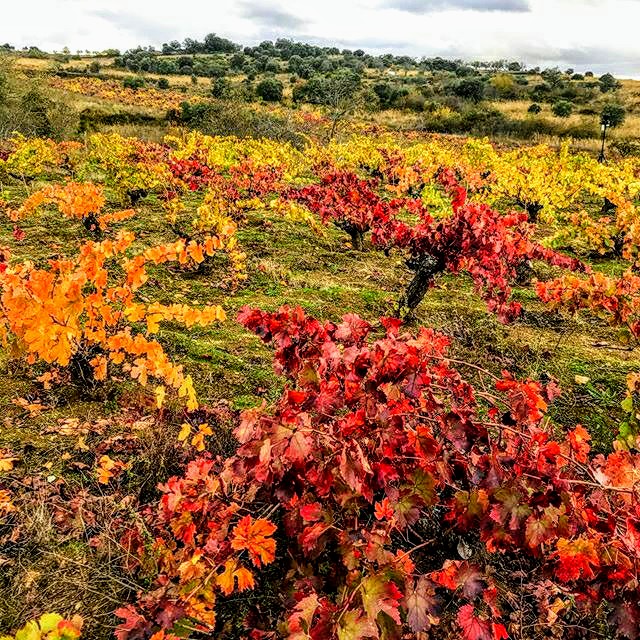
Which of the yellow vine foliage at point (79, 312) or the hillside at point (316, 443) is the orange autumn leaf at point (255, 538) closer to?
the hillside at point (316, 443)

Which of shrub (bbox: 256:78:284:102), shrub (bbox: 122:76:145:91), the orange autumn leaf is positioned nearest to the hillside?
the orange autumn leaf

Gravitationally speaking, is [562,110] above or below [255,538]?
above

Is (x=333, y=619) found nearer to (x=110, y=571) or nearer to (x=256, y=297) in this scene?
(x=110, y=571)

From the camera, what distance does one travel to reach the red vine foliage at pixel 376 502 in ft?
5.46

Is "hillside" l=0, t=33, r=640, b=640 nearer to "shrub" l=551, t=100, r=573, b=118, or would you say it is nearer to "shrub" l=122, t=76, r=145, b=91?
"shrub" l=551, t=100, r=573, b=118

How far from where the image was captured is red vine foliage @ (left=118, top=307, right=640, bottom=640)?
1663 millimetres

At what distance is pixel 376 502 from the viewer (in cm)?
191

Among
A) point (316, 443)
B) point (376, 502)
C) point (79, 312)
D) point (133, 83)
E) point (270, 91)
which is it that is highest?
point (133, 83)

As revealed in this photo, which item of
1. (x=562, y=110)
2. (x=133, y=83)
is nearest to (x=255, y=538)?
(x=562, y=110)

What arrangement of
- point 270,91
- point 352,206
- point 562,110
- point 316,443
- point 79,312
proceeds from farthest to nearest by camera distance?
point 270,91
point 562,110
point 352,206
point 79,312
point 316,443

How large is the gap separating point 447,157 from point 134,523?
52.1 ft

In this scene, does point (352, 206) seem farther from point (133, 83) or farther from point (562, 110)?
point (133, 83)

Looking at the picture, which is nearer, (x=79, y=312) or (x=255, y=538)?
(x=255, y=538)

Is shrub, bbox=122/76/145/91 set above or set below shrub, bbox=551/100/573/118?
above
